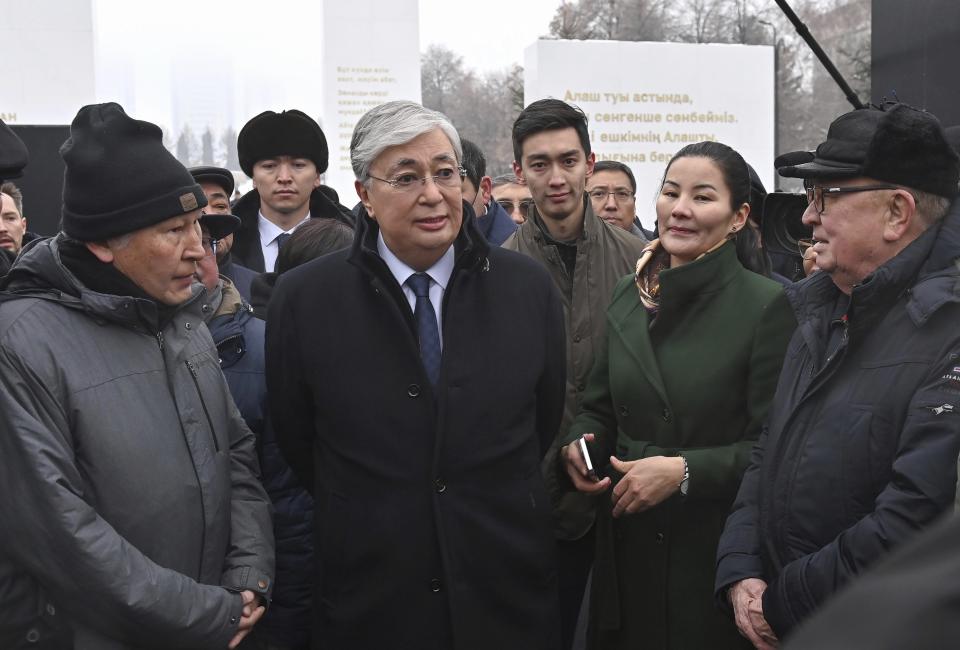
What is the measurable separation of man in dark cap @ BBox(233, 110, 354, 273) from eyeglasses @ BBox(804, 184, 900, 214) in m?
2.93

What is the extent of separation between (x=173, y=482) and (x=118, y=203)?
658 millimetres

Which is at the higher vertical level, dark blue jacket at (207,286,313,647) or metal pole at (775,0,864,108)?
metal pole at (775,0,864,108)

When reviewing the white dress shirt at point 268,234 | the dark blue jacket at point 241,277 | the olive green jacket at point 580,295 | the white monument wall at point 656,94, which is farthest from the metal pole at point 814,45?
the white monument wall at point 656,94

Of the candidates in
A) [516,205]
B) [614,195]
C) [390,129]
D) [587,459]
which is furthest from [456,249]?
[516,205]

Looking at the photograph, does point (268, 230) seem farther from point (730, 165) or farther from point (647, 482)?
point (647, 482)

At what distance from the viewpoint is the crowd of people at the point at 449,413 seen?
2.29 meters

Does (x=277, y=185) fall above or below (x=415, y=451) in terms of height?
above

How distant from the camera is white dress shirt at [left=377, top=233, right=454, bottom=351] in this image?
9.37ft

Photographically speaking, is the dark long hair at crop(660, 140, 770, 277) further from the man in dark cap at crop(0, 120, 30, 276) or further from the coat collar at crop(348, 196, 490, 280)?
the man in dark cap at crop(0, 120, 30, 276)

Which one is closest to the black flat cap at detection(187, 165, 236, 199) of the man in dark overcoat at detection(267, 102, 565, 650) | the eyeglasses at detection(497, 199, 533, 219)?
the man in dark overcoat at detection(267, 102, 565, 650)

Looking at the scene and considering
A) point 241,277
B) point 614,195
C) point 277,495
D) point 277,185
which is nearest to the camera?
point 277,495

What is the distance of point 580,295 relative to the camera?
142 inches

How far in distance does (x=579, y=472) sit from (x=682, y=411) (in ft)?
1.12

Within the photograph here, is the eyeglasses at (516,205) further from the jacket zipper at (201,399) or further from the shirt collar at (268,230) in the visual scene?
the jacket zipper at (201,399)
